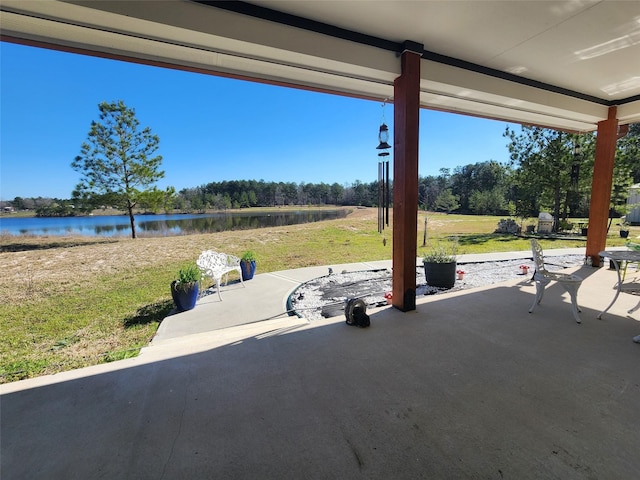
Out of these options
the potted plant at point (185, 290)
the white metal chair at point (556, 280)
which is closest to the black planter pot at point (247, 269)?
the potted plant at point (185, 290)

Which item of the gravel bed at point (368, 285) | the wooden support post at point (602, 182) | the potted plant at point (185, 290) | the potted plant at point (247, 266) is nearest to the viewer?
the gravel bed at point (368, 285)

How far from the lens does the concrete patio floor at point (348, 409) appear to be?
118 cm

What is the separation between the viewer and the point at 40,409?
61.9 inches

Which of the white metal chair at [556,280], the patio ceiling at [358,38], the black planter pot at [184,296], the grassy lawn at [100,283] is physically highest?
the patio ceiling at [358,38]

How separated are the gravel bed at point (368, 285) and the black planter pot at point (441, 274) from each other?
10 cm

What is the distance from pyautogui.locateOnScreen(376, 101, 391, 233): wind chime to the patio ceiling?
0.52 meters

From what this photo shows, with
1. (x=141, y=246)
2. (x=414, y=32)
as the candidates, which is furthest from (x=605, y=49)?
(x=141, y=246)

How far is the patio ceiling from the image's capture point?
192cm

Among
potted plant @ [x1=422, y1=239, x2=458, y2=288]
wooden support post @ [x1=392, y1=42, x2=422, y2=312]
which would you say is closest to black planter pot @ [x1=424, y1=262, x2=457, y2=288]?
potted plant @ [x1=422, y1=239, x2=458, y2=288]

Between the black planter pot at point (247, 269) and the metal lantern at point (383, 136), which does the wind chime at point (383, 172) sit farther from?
the black planter pot at point (247, 269)

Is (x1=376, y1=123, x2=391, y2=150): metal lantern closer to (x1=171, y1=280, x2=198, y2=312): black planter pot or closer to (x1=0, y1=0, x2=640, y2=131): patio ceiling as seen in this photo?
(x1=0, y1=0, x2=640, y2=131): patio ceiling

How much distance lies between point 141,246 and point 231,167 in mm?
24476

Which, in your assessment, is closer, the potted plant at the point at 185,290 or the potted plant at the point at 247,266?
the potted plant at the point at 185,290

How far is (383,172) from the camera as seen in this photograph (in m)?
3.54
